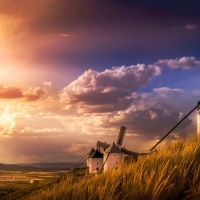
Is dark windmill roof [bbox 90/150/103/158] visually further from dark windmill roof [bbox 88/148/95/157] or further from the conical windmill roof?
the conical windmill roof

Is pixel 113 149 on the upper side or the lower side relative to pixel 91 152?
upper

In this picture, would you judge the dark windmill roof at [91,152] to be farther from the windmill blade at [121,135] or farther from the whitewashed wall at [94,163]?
the windmill blade at [121,135]

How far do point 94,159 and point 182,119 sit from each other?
136 feet

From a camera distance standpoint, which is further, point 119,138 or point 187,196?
point 119,138

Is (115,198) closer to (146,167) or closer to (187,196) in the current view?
(187,196)

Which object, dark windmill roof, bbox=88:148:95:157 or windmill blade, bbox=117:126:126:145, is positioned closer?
windmill blade, bbox=117:126:126:145

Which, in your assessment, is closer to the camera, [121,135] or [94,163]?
[94,163]

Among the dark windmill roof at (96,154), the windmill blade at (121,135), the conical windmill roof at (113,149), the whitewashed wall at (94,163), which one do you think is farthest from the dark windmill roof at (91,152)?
the conical windmill roof at (113,149)

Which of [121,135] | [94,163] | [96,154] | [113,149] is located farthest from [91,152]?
[113,149]

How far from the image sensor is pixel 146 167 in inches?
376

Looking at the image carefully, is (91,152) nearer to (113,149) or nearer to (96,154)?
(96,154)

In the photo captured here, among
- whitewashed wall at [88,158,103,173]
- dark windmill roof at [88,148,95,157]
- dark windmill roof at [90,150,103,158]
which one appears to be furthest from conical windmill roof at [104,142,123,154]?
dark windmill roof at [88,148,95,157]

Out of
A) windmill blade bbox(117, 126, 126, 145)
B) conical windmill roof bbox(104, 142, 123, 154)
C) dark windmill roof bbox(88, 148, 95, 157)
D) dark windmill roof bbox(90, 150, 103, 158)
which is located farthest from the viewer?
dark windmill roof bbox(88, 148, 95, 157)

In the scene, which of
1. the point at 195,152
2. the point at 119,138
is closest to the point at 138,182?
the point at 195,152
